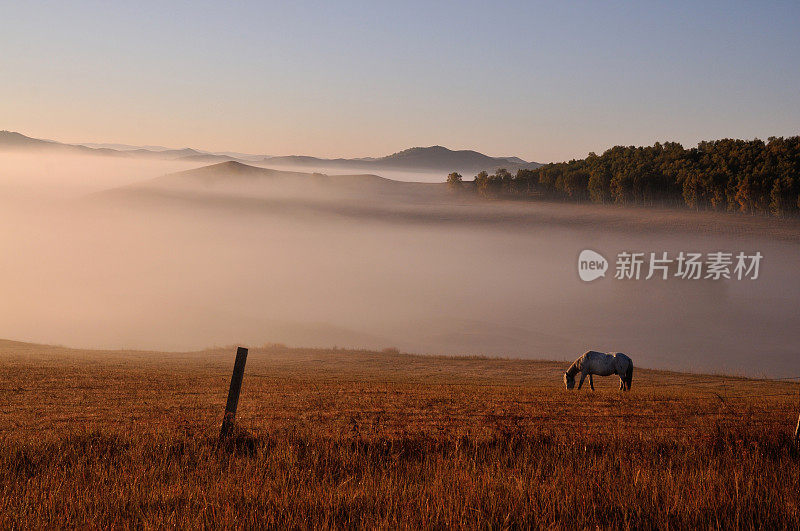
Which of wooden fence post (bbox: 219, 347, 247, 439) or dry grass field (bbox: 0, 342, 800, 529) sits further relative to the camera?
wooden fence post (bbox: 219, 347, 247, 439)

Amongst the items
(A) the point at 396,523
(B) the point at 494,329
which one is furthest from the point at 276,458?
(B) the point at 494,329

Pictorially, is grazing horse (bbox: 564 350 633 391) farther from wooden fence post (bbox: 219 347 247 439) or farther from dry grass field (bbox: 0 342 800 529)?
wooden fence post (bbox: 219 347 247 439)

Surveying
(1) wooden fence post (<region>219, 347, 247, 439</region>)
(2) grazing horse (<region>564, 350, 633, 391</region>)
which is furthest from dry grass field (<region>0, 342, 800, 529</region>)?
(2) grazing horse (<region>564, 350, 633, 391</region>)

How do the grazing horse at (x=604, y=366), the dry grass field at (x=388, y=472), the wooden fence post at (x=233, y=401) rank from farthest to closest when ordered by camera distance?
the grazing horse at (x=604, y=366)
the wooden fence post at (x=233, y=401)
the dry grass field at (x=388, y=472)

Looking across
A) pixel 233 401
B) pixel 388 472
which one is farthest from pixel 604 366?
pixel 388 472

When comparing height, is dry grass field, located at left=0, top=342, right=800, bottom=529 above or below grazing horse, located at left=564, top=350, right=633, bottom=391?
above

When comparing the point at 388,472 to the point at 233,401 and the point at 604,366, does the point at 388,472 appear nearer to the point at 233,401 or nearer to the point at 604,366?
the point at 233,401

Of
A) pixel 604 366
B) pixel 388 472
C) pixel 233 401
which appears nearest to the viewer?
pixel 388 472

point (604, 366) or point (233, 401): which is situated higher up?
point (233, 401)

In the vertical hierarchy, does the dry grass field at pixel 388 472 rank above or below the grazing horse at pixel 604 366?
above

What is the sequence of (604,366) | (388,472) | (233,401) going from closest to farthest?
(388,472) < (233,401) < (604,366)

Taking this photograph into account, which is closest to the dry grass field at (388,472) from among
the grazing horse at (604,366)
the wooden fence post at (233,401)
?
the wooden fence post at (233,401)

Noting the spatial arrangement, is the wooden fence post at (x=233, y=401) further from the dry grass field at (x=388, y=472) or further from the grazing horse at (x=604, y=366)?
the grazing horse at (x=604, y=366)

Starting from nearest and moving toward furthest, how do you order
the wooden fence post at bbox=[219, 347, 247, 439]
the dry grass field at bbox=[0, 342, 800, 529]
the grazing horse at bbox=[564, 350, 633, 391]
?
the dry grass field at bbox=[0, 342, 800, 529] < the wooden fence post at bbox=[219, 347, 247, 439] < the grazing horse at bbox=[564, 350, 633, 391]
